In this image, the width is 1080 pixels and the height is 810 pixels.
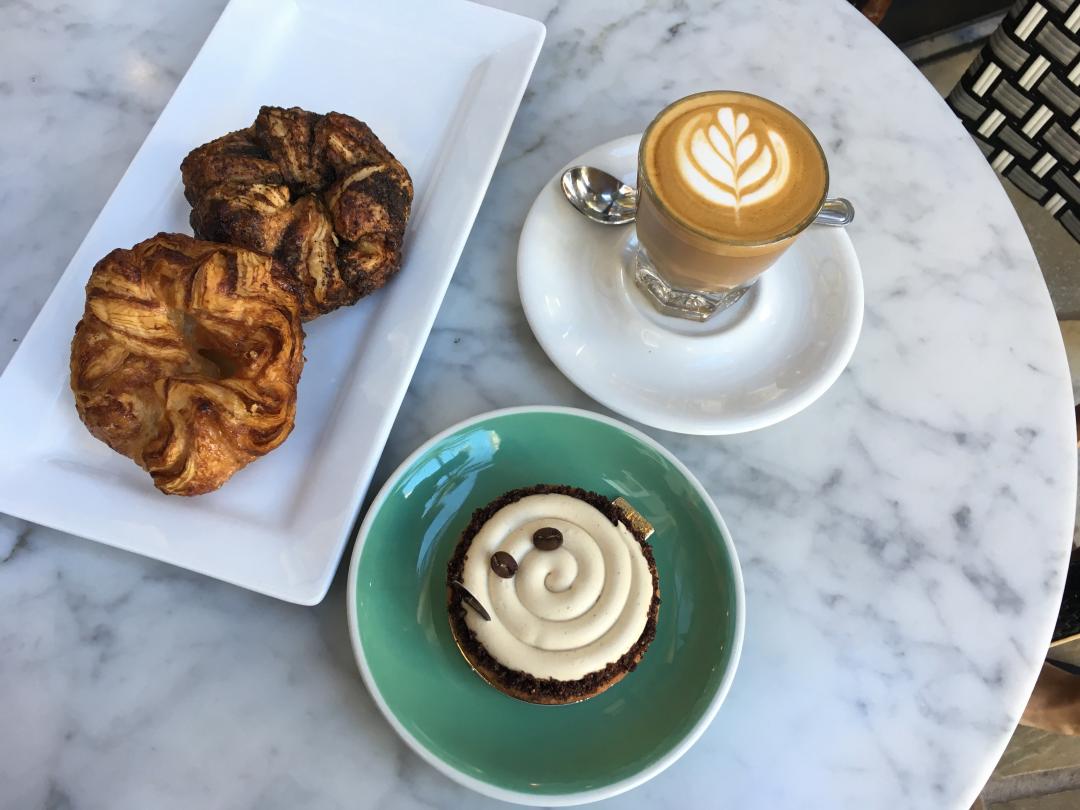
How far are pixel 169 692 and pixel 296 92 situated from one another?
901mm

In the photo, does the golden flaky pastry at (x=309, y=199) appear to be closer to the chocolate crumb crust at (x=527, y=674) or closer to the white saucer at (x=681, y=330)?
the white saucer at (x=681, y=330)

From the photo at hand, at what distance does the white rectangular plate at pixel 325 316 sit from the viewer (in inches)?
36.7

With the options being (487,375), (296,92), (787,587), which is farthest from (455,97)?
(787,587)

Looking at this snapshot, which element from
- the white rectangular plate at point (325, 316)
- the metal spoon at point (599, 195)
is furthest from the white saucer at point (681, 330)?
the white rectangular plate at point (325, 316)

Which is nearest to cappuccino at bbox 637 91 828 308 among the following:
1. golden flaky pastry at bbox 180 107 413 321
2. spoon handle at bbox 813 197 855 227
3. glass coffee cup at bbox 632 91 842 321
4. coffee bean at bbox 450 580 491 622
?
glass coffee cup at bbox 632 91 842 321

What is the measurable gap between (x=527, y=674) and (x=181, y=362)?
554mm

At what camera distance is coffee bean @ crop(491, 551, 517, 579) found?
0.86 meters

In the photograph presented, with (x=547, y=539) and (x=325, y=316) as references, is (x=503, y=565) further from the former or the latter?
(x=325, y=316)

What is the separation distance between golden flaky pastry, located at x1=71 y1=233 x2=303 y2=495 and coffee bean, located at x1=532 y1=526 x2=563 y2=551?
Answer: 339 millimetres

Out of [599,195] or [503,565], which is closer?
[503,565]

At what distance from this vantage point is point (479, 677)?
903mm

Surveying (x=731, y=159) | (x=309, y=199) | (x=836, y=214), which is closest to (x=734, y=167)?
(x=731, y=159)

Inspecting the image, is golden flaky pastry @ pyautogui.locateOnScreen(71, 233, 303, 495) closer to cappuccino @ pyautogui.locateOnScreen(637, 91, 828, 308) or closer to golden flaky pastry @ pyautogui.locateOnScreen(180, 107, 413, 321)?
golden flaky pastry @ pyautogui.locateOnScreen(180, 107, 413, 321)

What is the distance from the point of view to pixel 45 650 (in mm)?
939
